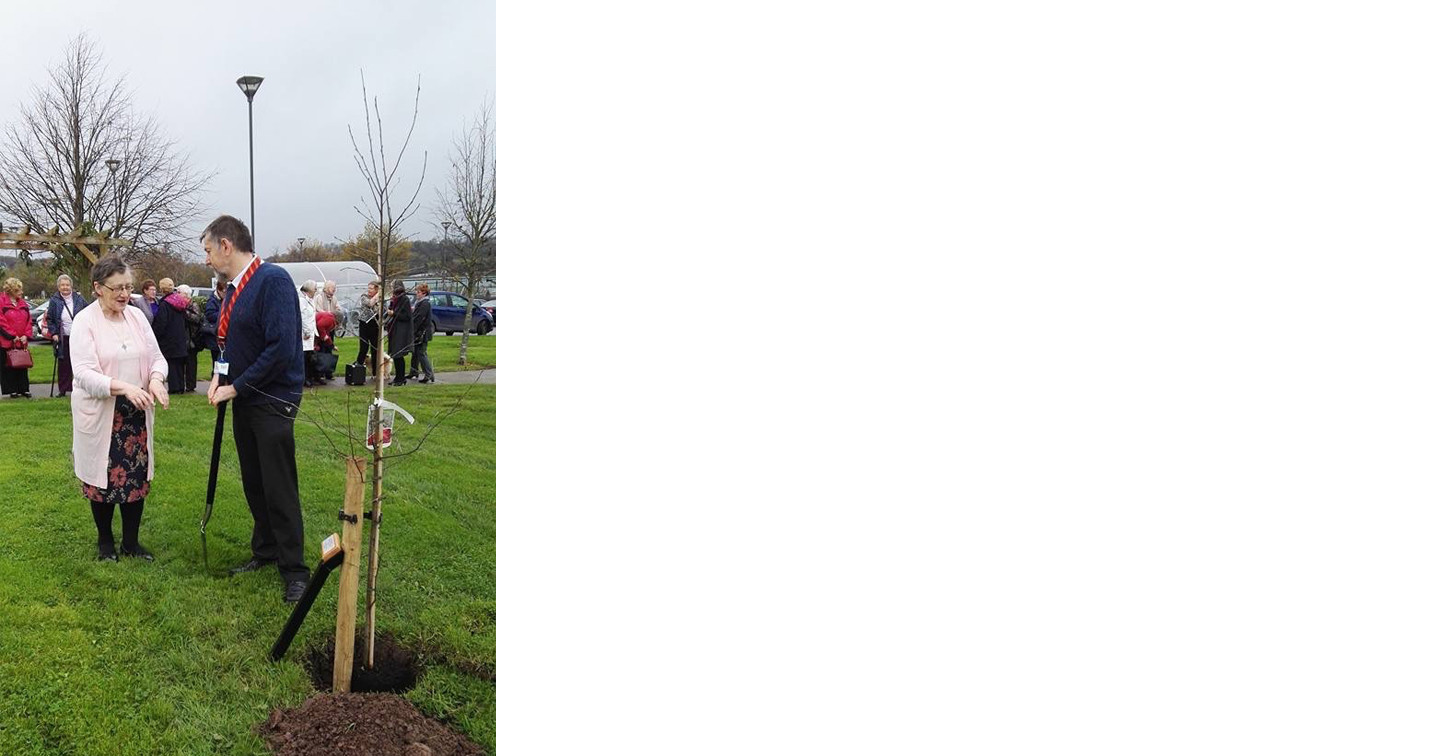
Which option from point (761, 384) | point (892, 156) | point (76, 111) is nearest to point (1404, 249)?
point (892, 156)

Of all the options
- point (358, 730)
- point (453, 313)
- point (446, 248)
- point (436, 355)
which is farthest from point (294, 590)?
point (446, 248)

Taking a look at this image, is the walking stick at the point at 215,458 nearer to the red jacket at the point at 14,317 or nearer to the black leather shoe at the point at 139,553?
the black leather shoe at the point at 139,553

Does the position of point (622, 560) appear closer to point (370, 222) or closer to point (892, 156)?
point (370, 222)

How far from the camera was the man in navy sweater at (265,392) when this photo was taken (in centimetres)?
199

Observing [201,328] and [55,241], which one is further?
[201,328]

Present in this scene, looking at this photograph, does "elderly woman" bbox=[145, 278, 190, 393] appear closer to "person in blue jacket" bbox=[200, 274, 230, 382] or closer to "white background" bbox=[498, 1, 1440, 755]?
"person in blue jacket" bbox=[200, 274, 230, 382]

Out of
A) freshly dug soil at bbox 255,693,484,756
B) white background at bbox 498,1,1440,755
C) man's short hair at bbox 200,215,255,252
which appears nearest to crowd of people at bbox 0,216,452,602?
man's short hair at bbox 200,215,255,252

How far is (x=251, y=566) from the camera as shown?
1945 millimetres

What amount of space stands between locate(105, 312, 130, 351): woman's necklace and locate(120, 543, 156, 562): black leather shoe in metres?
0.44

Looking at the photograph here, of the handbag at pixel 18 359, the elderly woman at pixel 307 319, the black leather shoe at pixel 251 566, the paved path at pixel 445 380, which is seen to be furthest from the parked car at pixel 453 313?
the handbag at pixel 18 359

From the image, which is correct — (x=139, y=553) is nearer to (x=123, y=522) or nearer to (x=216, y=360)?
(x=123, y=522)

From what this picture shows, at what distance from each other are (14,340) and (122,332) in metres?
0.20

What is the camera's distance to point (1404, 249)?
54.7 inches

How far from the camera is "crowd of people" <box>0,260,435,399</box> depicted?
1.76 meters
